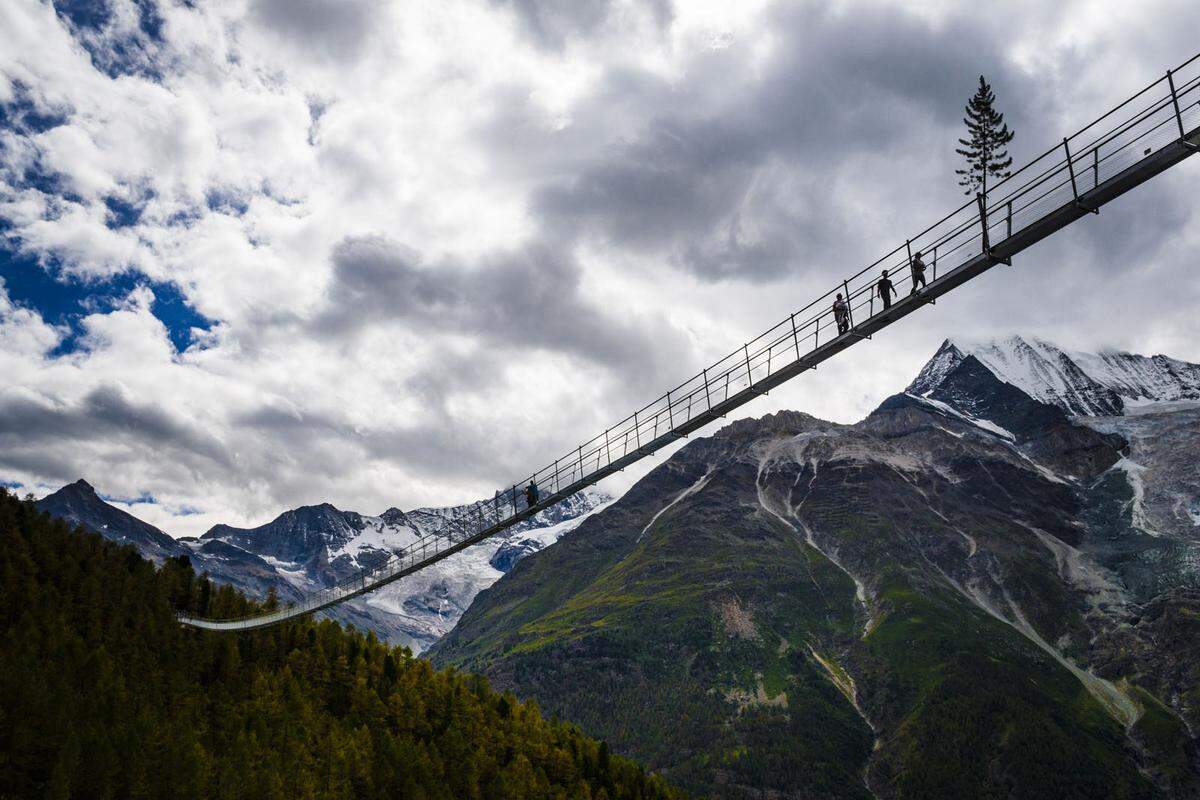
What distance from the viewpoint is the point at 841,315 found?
147 feet

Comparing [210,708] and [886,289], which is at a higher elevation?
[886,289]

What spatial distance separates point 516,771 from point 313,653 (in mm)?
33317

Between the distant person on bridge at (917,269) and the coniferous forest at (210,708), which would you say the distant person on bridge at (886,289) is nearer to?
the distant person on bridge at (917,269)

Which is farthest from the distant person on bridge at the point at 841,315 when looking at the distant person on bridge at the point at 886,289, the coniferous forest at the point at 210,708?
the coniferous forest at the point at 210,708

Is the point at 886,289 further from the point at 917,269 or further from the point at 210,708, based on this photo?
the point at 210,708

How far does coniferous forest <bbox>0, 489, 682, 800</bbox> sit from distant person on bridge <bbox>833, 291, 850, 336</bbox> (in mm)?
68590

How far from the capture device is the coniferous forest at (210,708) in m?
76.4

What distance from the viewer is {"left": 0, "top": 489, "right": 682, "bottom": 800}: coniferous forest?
76.4 metres

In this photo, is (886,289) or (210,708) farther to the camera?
(210,708)

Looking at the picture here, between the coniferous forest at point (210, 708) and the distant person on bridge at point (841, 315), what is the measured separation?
68.6 metres

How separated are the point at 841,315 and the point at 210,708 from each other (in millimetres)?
88153

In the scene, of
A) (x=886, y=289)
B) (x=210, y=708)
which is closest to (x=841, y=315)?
(x=886, y=289)

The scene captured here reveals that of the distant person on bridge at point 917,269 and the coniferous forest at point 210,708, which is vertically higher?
the distant person on bridge at point 917,269

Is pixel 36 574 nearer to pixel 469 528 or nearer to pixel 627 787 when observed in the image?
pixel 469 528
